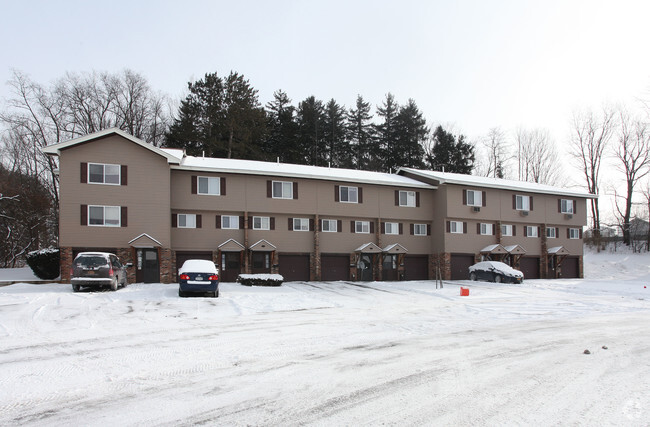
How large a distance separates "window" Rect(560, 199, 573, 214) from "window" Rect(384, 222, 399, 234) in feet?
50.3

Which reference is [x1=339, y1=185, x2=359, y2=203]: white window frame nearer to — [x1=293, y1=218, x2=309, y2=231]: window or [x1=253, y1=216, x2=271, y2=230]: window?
[x1=293, y1=218, x2=309, y2=231]: window

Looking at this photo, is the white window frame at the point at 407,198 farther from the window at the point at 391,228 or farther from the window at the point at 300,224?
the window at the point at 300,224

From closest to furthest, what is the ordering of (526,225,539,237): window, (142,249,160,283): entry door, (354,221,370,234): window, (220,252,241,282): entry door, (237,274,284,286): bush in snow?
(237,274,284,286): bush in snow → (142,249,160,283): entry door → (220,252,241,282): entry door → (354,221,370,234): window → (526,225,539,237): window

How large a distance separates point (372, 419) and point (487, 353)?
449cm

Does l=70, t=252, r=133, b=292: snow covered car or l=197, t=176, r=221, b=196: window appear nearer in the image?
l=70, t=252, r=133, b=292: snow covered car

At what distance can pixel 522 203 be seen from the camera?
38094 millimetres

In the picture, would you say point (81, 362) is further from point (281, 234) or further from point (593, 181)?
point (593, 181)

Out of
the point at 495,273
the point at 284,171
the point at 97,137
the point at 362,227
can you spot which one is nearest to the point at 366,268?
the point at 362,227

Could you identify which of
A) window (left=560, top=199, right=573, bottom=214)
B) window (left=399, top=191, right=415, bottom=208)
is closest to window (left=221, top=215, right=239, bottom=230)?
window (left=399, top=191, right=415, bottom=208)

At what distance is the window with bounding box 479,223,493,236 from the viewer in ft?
119

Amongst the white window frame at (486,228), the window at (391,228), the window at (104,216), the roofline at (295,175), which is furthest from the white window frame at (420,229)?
the window at (104,216)

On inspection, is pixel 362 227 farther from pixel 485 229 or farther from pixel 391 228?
pixel 485 229

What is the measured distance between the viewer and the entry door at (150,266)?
27.2m

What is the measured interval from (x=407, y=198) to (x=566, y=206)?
49.5ft
